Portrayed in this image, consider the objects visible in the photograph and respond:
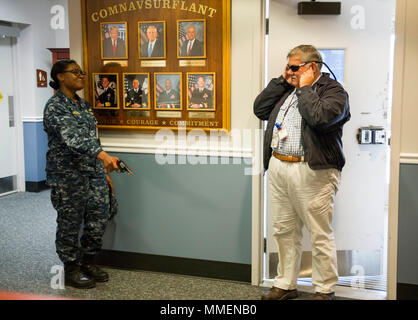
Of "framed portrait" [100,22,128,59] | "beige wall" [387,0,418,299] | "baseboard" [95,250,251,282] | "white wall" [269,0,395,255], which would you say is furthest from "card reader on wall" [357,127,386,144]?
"framed portrait" [100,22,128,59]

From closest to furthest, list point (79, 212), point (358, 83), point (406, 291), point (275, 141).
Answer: point (275, 141)
point (406, 291)
point (358, 83)
point (79, 212)

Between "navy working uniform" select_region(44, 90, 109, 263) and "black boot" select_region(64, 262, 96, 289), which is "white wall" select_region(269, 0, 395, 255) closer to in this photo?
"navy working uniform" select_region(44, 90, 109, 263)

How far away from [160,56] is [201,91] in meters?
0.40

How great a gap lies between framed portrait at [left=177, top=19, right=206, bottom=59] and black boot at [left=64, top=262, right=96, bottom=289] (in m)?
1.67

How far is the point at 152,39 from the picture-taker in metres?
3.12

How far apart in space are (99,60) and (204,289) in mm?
1852

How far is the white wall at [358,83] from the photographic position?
2809mm

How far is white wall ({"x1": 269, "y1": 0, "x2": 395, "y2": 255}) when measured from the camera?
9.21ft

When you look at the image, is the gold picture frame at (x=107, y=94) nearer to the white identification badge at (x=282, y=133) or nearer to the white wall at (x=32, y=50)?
the white identification badge at (x=282, y=133)

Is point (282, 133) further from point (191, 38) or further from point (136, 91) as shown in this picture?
point (136, 91)

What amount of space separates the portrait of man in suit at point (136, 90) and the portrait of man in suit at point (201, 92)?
352 millimetres

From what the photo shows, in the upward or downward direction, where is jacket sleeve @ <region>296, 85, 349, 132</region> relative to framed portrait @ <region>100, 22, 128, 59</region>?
downward

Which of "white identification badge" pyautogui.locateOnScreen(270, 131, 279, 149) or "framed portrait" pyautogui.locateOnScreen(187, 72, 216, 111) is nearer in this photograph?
"white identification badge" pyautogui.locateOnScreen(270, 131, 279, 149)

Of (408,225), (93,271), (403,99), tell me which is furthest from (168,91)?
(408,225)
